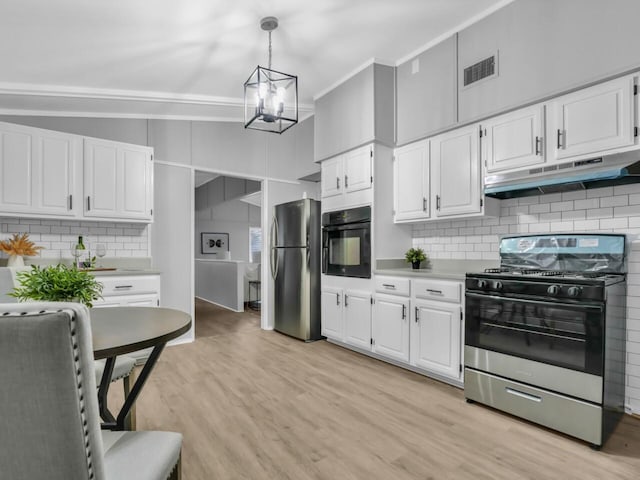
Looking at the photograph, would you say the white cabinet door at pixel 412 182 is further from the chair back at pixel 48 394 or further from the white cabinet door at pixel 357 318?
the chair back at pixel 48 394

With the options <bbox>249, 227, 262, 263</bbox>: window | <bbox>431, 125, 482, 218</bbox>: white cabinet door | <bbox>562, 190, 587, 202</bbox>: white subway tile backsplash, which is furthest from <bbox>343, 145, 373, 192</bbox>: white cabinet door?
<bbox>249, 227, 262, 263</bbox>: window

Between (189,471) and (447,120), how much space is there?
10.4 feet

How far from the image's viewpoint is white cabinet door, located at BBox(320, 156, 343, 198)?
164 inches

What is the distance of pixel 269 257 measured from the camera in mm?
5047

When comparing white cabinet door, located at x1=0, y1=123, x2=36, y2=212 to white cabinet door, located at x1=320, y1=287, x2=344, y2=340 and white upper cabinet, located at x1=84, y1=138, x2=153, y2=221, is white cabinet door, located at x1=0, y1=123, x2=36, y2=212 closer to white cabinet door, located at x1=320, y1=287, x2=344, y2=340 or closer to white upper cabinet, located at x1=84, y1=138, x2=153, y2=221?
white upper cabinet, located at x1=84, y1=138, x2=153, y2=221

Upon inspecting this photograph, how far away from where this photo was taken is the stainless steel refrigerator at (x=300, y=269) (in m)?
4.46

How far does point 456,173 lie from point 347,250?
1377 millimetres

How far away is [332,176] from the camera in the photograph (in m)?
4.29

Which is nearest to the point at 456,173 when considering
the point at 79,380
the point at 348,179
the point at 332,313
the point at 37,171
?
the point at 348,179

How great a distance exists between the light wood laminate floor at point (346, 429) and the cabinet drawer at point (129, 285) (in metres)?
0.74

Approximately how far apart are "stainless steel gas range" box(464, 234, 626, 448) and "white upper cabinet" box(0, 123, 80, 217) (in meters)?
3.58

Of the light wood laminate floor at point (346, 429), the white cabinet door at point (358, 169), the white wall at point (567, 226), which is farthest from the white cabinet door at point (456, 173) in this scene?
the light wood laminate floor at point (346, 429)

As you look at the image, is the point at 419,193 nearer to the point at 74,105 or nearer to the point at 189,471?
the point at 189,471

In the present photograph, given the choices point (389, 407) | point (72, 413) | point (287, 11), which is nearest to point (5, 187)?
point (287, 11)
